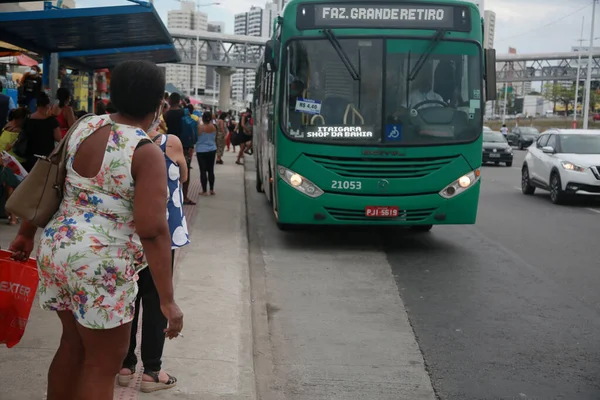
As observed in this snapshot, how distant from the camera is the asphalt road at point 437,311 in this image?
5.73 meters

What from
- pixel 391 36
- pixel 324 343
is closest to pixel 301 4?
pixel 391 36

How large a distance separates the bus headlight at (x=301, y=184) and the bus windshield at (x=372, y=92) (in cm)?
47

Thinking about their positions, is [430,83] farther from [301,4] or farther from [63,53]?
Answer: [63,53]

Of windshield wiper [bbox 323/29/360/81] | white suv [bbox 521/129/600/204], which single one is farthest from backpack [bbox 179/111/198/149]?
white suv [bbox 521/129/600/204]

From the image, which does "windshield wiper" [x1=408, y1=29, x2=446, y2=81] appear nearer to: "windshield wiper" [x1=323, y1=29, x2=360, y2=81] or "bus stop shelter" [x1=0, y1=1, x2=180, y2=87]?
"windshield wiper" [x1=323, y1=29, x2=360, y2=81]

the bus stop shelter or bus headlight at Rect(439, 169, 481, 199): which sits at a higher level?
the bus stop shelter

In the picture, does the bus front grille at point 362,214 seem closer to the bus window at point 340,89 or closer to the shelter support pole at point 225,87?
the bus window at point 340,89

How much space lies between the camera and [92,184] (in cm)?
332

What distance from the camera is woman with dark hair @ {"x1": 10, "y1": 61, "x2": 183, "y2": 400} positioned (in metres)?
3.28

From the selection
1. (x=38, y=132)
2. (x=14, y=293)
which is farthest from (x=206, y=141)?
(x=14, y=293)

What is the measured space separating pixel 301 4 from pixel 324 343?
5.33 m

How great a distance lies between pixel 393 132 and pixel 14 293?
23.7 feet

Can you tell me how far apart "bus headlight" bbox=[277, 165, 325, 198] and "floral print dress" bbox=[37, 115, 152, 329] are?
711 cm

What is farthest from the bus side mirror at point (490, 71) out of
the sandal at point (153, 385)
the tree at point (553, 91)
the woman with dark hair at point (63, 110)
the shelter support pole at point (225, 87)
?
the tree at point (553, 91)
